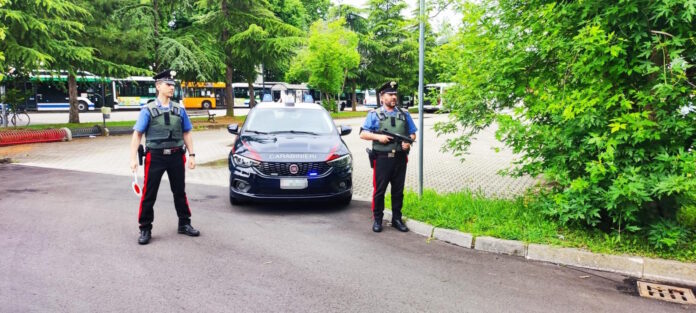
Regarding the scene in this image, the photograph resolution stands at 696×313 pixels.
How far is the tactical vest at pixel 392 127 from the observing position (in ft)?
19.9

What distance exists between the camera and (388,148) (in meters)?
6.08

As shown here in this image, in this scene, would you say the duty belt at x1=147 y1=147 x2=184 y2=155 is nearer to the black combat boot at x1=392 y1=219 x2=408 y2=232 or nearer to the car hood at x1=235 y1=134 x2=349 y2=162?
the car hood at x1=235 y1=134 x2=349 y2=162

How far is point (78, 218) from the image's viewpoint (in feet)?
21.8

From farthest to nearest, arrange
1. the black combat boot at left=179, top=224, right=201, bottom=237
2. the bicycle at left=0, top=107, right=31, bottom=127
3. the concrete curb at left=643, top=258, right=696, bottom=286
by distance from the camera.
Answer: the bicycle at left=0, top=107, right=31, bottom=127, the black combat boot at left=179, top=224, right=201, bottom=237, the concrete curb at left=643, top=258, right=696, bottom=286

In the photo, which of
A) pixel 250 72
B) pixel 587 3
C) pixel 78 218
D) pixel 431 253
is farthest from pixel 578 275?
pixel 250 72

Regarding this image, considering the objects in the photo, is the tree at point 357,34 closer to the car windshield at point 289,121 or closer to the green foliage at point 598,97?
the car windshield at point 289,121

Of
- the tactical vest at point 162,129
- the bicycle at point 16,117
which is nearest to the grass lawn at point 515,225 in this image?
the tactical vest at point 162,129

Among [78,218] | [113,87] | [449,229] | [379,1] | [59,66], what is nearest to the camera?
[449,229]

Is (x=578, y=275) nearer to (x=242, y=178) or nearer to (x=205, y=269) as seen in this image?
(x=205, y=269)

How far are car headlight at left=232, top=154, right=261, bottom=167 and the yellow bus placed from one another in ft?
138

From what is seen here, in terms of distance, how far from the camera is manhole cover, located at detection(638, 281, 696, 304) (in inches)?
162

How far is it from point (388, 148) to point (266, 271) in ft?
7.44

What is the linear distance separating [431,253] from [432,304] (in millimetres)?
1427

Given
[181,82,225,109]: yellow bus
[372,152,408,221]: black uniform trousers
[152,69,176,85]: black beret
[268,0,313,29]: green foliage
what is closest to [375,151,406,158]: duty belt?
[372,152,408,221]: black uniform trousers
